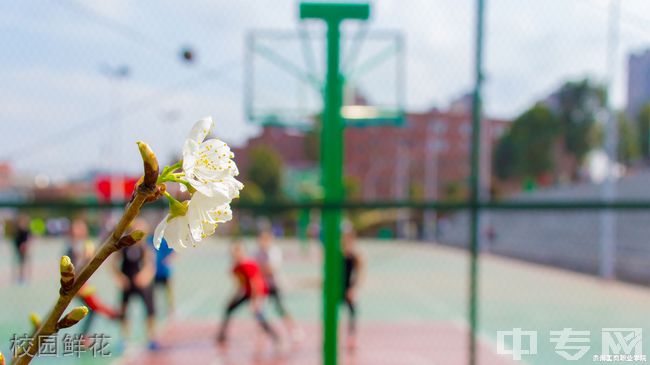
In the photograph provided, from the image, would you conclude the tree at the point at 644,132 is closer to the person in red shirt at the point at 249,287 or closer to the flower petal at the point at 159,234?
the person in red shirt at the point at 249,287

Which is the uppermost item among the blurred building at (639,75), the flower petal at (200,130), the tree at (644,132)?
the blurred building at (639,75)

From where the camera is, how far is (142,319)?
9844mm

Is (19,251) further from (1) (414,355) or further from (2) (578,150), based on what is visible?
(2) (578,150)

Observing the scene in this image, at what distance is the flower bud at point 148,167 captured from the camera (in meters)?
0.74

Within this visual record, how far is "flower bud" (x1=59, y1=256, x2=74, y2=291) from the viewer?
0.79 metres

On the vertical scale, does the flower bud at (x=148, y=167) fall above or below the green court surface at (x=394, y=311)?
above

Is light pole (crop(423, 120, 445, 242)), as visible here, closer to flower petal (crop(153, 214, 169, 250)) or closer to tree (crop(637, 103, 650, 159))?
tree (crop(637, 103, 650, 159))

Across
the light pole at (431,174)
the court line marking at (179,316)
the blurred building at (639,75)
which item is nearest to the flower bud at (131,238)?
the blurred building at (639,75)

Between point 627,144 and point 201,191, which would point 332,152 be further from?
point 627,144

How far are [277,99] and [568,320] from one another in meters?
6.61

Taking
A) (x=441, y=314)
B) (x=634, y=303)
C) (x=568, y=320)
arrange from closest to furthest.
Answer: (x=568, y=320), (x=441, y=314), (x=634, y=303)

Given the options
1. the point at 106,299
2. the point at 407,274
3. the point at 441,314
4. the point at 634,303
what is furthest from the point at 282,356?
the point at 407,274

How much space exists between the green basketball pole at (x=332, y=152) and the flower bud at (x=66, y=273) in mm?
2672

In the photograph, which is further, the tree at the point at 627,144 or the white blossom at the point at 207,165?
the tree at the point at 627,144
